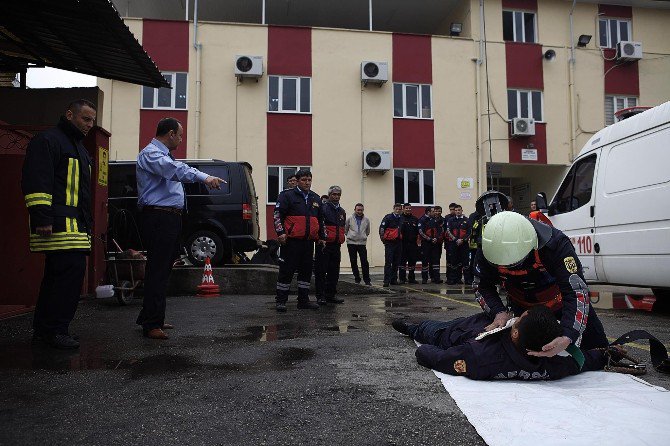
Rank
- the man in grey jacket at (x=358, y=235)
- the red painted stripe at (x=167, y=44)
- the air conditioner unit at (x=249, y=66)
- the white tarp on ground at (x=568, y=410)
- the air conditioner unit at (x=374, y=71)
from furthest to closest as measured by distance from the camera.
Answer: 1. the air conditioner unit at (x=374, y=71)
2. the red painted stripe at (x=167, y=44)
3. the air conditioner unit at (x=249, y=66)
4. the man in grey jacket at (x=358, y=235)
5. the white tarp on ground at (x=568, y=410)

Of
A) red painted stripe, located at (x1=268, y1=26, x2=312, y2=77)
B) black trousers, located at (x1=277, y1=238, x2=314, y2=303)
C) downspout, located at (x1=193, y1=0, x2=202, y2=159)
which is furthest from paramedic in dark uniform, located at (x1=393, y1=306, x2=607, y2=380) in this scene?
red painted stripe, located at (x1=268, y1=26, x2=312, y2=77)

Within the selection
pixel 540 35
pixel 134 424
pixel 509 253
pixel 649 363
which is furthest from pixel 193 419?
pixel 540 35

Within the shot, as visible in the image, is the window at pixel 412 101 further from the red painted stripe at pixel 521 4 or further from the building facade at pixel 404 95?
the red painted stripe at pixel 521 4

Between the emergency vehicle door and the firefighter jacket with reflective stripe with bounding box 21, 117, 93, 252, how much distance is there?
6.36 m

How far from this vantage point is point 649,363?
4.03 metres

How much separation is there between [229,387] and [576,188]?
653 centimetres

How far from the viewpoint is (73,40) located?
7438 millimetres

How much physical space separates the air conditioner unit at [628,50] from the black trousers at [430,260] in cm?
1097

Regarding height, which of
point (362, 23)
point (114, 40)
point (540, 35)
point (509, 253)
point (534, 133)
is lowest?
point (509, 253)

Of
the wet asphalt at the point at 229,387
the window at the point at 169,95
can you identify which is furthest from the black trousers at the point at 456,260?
the window at the point at 169,95

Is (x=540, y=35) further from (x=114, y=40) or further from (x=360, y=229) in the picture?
(x=114, y=40)

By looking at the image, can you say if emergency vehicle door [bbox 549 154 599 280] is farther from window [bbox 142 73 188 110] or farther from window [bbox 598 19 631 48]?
window [bbox 598 19 631 48]

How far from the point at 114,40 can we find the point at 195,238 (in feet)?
13.9

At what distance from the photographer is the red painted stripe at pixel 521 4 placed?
19188 millimetres
